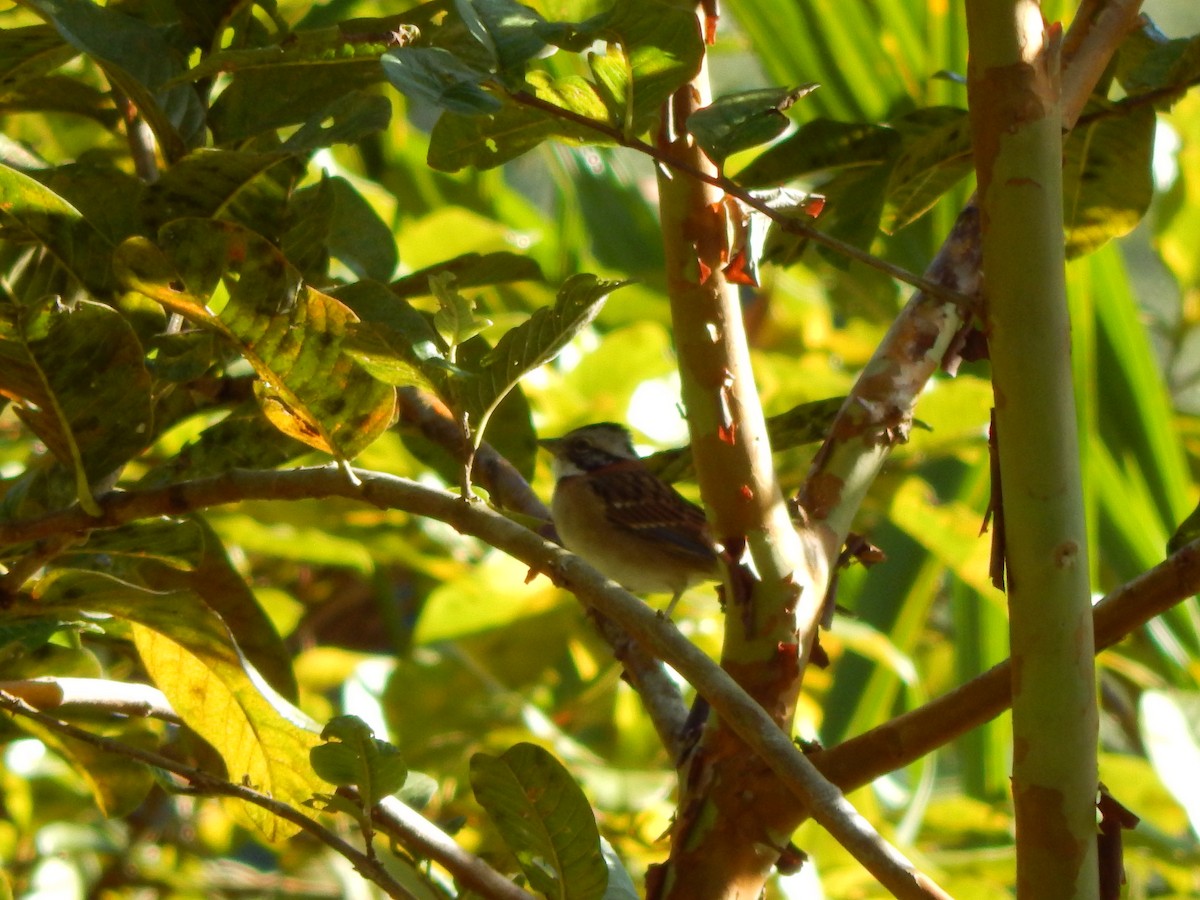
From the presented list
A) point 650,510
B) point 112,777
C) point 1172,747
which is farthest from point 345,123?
point 650,510

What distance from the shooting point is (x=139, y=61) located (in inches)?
49.1

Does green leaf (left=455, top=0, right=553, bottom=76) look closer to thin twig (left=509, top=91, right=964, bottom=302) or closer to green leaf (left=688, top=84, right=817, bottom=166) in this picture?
thin twig (left=509, top=91, right=964, bottom=302)

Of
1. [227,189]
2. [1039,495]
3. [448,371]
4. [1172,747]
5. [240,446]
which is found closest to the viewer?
[1039,495]

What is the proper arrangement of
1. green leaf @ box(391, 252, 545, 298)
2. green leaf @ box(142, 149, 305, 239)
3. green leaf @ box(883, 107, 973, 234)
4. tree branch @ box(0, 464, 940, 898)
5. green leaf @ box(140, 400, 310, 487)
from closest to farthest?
tree branch @ box(0, 464, 940, 898) < green leaf @ box(142, 149, 305, 239) < green leaf @ box(140, 400, 310, 487) < green leaf @ box(883, 107, 973, 234) < green leaf @ box(391, 252, 545, 298)

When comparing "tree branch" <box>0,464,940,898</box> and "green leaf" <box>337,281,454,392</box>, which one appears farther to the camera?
"green leaf" <box>337,281,454,392</box>

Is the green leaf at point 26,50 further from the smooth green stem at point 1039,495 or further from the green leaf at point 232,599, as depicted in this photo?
the smooth green stem at point 1039,495

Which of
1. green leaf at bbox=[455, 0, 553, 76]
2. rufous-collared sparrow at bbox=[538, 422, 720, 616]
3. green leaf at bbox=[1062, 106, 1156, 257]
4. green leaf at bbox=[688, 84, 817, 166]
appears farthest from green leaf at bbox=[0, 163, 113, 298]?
rufous-collared sparrow at bbox=[538, 422, 720, 616]

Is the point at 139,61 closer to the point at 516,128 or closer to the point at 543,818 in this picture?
the point at 516,128

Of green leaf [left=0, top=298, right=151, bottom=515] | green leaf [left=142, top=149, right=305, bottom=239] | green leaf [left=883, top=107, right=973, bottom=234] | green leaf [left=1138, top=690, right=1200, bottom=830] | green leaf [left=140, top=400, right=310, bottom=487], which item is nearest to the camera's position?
green leaf [left=0, top=298, right=151, bottom=515]

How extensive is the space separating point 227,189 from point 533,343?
1.21ft

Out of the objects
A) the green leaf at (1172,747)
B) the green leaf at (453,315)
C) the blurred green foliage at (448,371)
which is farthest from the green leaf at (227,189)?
the green leaf at (1172,747)

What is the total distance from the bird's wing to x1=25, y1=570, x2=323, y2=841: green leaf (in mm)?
1685

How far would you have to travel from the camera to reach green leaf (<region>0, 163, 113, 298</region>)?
3.76ft

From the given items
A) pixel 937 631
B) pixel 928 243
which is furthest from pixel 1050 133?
pixel 937 631
